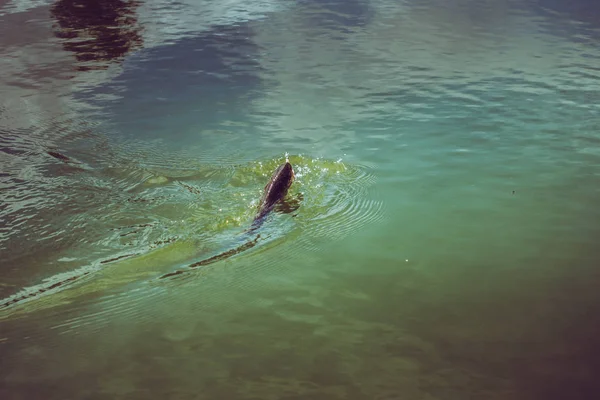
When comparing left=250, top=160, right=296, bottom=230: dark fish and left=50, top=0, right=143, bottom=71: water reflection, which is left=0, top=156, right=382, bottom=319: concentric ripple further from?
left=50, top=0, right=143, bottom=71: water reflection

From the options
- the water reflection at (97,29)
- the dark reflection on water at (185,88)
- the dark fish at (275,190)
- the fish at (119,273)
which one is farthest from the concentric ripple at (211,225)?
the water reflection at (97,29)

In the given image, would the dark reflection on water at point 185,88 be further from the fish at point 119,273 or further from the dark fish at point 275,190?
the fish at point 119,273

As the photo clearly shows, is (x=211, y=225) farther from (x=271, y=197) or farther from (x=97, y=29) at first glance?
(x=97, y=29)

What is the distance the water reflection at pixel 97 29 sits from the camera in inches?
620

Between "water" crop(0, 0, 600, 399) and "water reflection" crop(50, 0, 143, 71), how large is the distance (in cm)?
30

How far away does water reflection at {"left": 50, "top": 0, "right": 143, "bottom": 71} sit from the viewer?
15.7 meters

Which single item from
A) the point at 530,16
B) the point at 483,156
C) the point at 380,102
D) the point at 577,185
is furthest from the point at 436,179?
the point at 530,16

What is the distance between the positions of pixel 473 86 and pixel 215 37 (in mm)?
7762

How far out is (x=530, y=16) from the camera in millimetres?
18203

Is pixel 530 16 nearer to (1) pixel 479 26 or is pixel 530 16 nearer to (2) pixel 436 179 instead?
(1) pixel 479 26

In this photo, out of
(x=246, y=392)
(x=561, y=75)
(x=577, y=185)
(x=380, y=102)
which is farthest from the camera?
(x=561, y=75)

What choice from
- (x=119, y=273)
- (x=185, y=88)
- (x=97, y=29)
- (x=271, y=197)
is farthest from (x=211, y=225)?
(x=97, y=29)

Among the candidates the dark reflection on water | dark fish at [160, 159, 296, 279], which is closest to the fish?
dark fish at [160, 159, 296, 279]

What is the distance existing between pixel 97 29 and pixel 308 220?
13.5 meters
